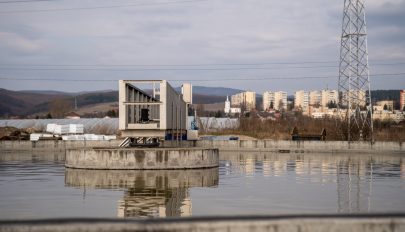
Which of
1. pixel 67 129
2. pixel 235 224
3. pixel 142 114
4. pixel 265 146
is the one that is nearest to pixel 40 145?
pixel 67 129

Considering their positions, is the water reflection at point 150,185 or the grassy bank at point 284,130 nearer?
the water reflection at point 150,185

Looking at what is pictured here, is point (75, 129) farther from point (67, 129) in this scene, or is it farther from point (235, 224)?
point (235, 224)

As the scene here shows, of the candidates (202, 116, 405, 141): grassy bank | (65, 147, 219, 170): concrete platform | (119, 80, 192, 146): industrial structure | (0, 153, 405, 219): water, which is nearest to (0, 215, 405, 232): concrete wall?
(0, 153, 405, 219): water

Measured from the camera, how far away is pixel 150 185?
2366 cm

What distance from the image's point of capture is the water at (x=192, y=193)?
630 inches

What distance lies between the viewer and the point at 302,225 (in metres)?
7.05

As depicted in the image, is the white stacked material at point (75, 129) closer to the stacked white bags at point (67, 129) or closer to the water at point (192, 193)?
the stacked white bags at point (67, 129)

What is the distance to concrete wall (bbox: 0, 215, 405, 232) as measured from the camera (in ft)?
22.0

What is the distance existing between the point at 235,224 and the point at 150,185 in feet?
56.1

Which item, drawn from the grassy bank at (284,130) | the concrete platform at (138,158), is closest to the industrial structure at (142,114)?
the concrete platform at (138,158)

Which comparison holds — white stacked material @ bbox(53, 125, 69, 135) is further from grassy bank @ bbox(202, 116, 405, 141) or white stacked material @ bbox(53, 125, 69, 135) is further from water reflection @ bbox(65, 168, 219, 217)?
water reflection @ bbox(65, 168, 219, 217)

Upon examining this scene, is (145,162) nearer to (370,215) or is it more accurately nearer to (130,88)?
(130,88)

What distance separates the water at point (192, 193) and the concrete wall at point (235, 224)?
8.11m

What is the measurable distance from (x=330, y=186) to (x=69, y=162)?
17.3 meters
